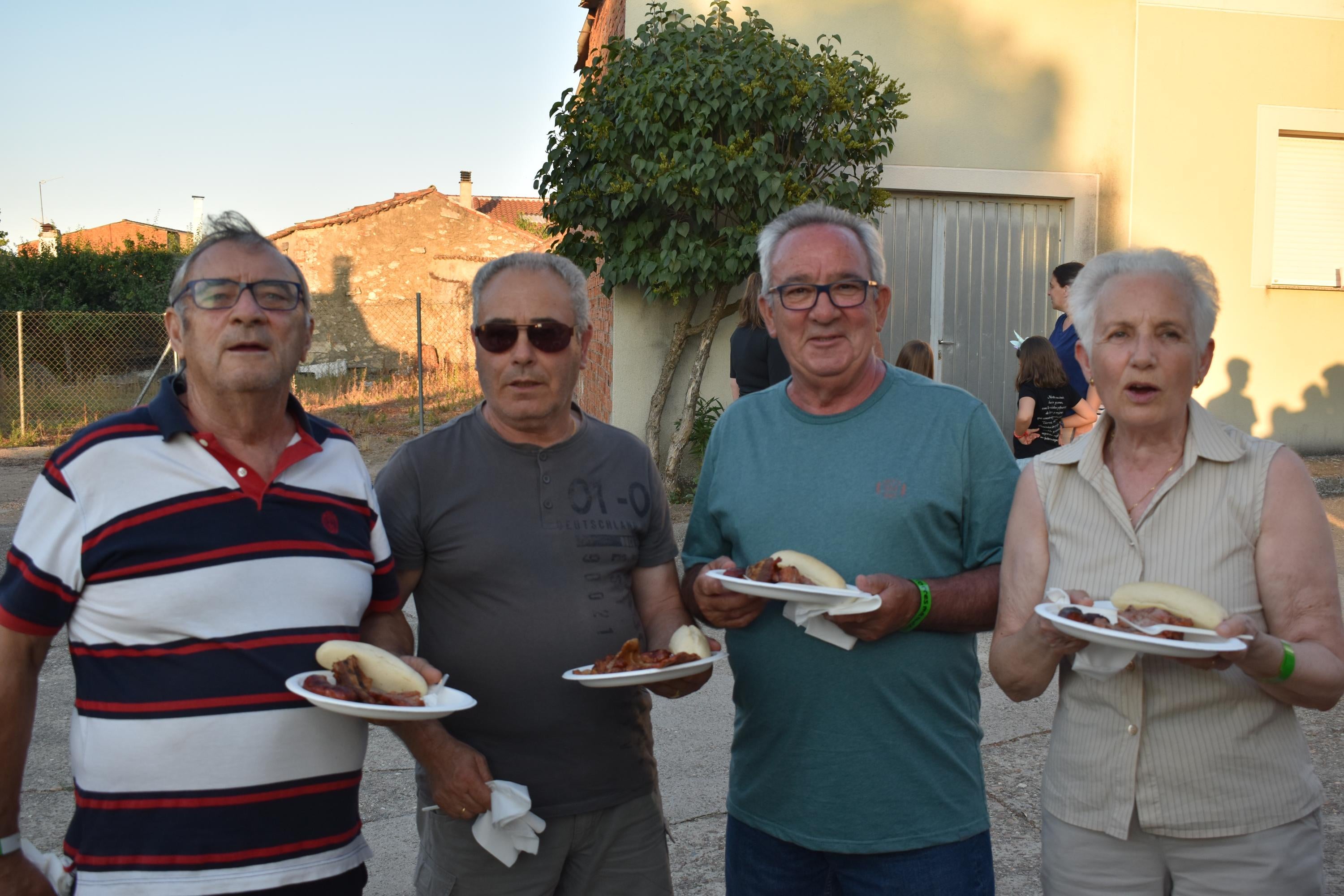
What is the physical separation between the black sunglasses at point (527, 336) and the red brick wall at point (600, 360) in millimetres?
7387

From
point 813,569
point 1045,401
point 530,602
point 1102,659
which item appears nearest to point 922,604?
point 813,569

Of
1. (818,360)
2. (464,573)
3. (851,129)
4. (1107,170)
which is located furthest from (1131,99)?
(464,573)

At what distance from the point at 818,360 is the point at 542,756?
3.86 feet

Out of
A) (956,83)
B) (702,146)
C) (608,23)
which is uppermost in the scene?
(608,23)

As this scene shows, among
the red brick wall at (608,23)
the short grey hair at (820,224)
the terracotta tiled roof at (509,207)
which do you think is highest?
the terracotta tiled roof at (509,207)

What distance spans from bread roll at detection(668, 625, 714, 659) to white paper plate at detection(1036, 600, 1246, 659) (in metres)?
0.78

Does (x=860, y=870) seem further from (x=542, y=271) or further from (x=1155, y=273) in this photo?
(x=542, y=271)

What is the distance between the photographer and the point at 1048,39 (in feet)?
34.2

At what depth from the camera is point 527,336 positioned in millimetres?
2480

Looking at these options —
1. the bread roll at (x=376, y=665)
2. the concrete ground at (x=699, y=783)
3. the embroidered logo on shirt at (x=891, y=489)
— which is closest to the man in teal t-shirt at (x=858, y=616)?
the embroidered logo on shirt at (x=891, y=489)

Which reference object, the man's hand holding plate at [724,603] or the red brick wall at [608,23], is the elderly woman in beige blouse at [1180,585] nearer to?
the man's hand holding plate at [724,603]

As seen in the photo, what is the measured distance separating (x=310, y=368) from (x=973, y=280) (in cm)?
1812

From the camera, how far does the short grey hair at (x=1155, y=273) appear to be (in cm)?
219

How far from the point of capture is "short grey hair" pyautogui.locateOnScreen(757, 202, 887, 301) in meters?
2.60
